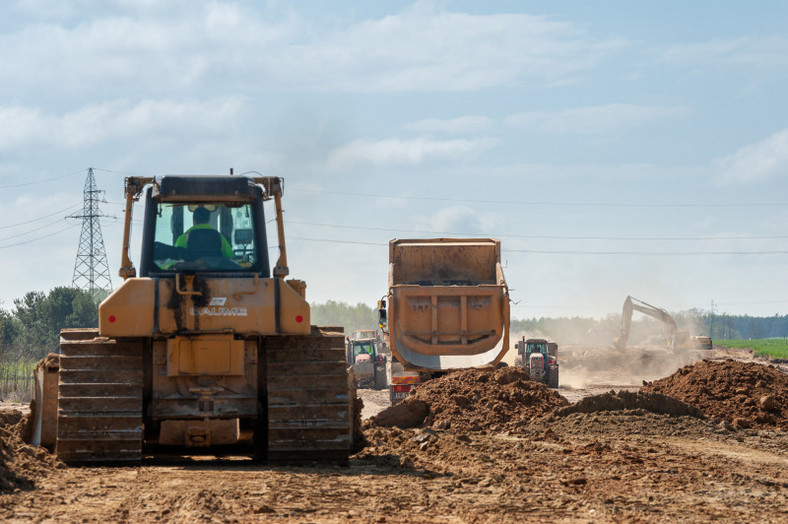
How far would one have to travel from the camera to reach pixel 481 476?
11664 mm

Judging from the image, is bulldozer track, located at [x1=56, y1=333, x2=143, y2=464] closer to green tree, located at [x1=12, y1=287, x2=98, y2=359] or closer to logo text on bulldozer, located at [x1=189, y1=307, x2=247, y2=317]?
logo text on bulldozer, located at [x1=189, y1=307, x2=247, y2=317]

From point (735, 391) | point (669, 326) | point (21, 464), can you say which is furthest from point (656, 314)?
point (21, 464)

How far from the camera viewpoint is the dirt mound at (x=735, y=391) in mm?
20406

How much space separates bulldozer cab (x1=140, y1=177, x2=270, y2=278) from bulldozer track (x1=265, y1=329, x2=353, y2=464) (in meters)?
1.33

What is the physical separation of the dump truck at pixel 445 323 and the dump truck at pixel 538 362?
15.5 meters

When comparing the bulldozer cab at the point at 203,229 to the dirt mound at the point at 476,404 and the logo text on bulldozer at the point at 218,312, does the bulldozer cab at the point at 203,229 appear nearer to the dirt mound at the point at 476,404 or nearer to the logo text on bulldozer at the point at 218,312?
the logo text on bulldozer at the point at 218,312

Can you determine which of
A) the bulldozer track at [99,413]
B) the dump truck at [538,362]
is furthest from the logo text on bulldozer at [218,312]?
the dump truck at [538,362]

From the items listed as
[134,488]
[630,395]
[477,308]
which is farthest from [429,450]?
[477,308]

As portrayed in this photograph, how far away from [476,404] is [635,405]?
2.94 metres

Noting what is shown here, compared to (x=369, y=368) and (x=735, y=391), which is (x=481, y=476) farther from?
(x=369, y=368)

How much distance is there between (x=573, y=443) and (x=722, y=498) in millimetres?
5998

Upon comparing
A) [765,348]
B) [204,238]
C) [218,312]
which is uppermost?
[204,238]

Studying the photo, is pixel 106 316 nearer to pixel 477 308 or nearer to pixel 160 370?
pixel 160 370

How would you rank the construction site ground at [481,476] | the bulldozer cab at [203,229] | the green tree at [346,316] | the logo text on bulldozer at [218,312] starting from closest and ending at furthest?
the construction site ground at [481,476], the logo text on bulldozer at [218,312], the bulldozer cab at [203,229], the green tree at [346,316]
